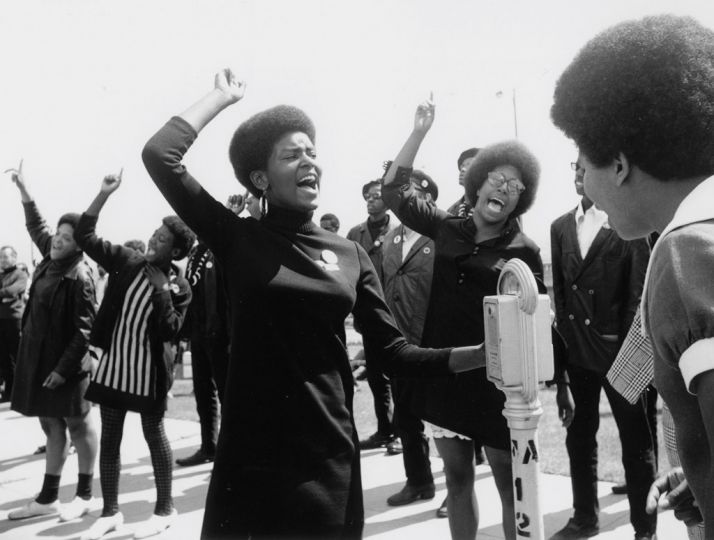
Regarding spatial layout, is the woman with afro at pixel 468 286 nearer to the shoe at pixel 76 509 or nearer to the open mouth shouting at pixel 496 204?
the open mouth shouting at pixel 496 204

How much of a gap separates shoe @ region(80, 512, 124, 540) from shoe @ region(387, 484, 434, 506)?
1.82 m

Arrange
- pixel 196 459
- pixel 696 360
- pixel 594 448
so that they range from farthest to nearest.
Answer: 1. pixel 196 459
2. pixel 594 448
3. pixel 696 360

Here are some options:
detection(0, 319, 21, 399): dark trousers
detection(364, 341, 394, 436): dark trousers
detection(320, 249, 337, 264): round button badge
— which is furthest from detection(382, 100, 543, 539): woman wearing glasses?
detection(0, 319, 21, 399): dark trousers

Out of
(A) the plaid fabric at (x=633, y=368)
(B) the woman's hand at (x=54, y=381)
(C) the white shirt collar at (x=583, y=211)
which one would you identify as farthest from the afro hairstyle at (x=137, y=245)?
(A) the plaid fabric at (x=633, y=368)

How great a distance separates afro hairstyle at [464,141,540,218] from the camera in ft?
12.3

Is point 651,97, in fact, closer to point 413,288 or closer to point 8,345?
point 413,288

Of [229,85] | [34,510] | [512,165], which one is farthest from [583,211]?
[34,510]

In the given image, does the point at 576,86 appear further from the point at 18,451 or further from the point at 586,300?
the point at 18,451

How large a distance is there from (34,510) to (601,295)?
13.5 ft

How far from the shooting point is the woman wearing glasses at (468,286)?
3.26m

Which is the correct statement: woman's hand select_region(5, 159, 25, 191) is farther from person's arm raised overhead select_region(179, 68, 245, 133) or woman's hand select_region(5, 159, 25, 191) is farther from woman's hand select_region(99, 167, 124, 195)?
person's arm raised overhead select_region(179, 68, 245, 133)

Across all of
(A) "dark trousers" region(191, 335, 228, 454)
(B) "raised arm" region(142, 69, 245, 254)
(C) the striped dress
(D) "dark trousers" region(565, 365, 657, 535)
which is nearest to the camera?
(B) "raised arm" region(142, 69, 245, 254)

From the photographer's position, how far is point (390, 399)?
702 cm

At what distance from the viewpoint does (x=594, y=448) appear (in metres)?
4.30
